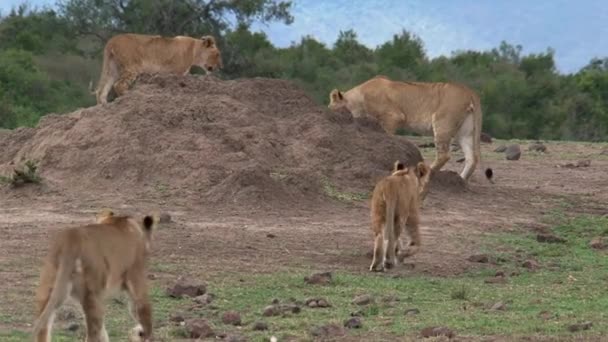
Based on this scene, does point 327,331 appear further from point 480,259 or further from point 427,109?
point 427,109

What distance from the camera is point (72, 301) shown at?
713 cm

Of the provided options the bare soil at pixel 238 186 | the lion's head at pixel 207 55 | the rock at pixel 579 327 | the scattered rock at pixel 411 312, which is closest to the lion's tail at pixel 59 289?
the scattered rock at pixel 411 312

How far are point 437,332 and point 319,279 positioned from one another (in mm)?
2370

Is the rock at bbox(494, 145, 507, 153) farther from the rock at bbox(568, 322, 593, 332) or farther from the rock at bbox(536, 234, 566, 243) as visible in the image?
the rock at bbox(568, 322, 593, 332)

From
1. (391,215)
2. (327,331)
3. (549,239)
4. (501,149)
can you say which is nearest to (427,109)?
(501,149)

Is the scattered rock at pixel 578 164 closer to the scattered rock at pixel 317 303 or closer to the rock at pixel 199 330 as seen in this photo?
the scattered rock at pixel 317 303

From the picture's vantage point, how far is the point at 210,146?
16234mm

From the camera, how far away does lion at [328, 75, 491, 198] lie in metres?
19.0

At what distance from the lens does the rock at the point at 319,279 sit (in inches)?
423

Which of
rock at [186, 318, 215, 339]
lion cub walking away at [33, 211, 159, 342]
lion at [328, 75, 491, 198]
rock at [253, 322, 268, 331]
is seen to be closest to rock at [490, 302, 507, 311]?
rock at [253, 322, 268, 331]

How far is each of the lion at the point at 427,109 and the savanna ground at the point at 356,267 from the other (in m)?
1.00

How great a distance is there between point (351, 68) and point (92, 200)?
2970 centimetres

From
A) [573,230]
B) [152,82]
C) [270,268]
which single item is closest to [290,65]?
[152,82]

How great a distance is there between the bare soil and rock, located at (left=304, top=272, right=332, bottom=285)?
0.68 meters
